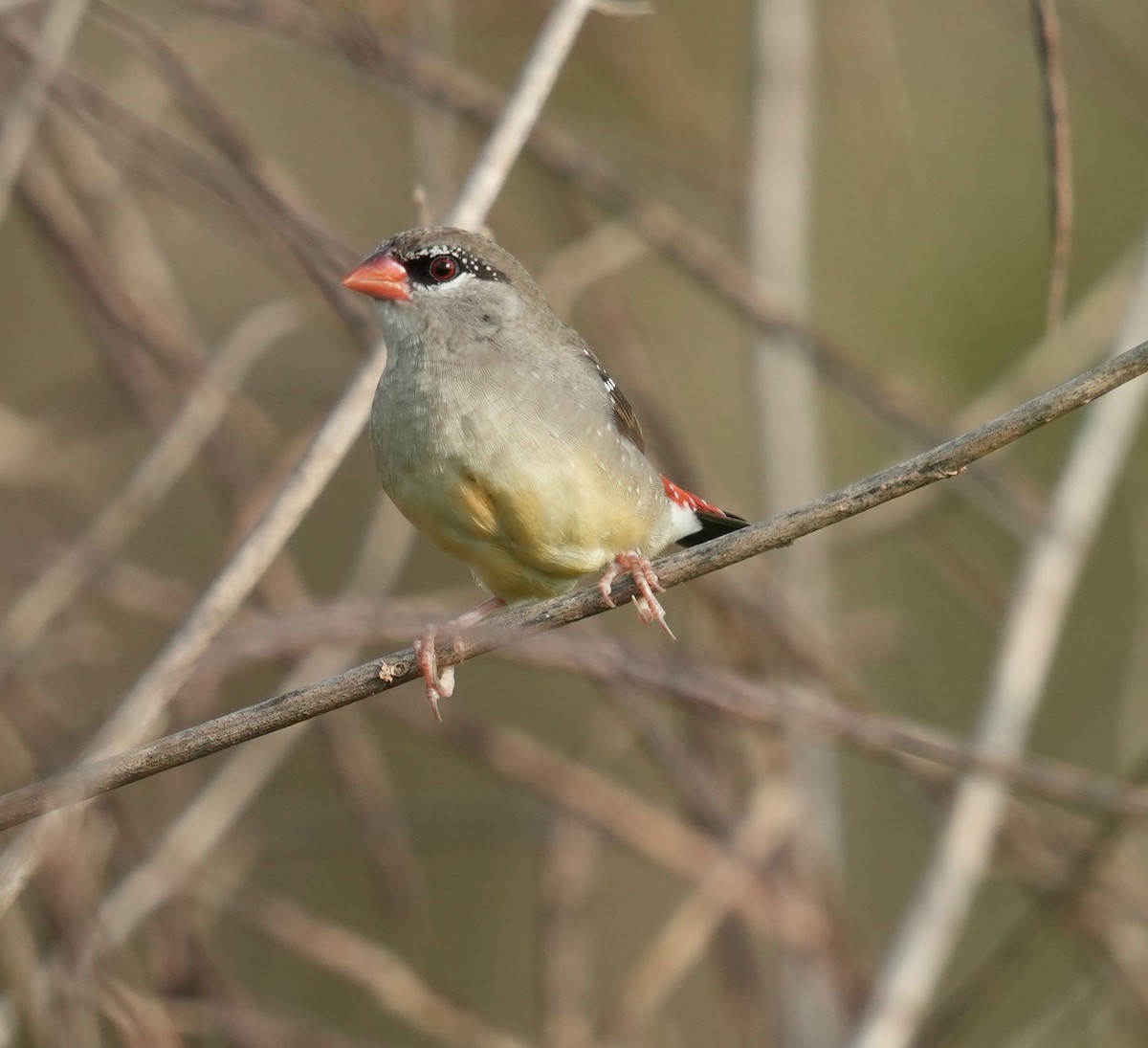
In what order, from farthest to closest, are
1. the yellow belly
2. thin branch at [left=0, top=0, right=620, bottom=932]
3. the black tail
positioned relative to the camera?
the black tail < the yellow belly < thin branch at [left=0, top=0, right=620, bottom=932]

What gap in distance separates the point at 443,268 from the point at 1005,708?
1.88 m

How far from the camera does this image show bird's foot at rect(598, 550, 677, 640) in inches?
91.1

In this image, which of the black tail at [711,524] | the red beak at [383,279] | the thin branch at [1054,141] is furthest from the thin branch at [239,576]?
the black tail at [711,524]

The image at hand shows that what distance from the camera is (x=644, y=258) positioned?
771cm

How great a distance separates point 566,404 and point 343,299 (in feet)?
1.96

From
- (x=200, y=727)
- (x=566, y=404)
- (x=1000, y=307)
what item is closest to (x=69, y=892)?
(x=200, y=727)

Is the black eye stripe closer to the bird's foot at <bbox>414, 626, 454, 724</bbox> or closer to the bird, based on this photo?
the bird

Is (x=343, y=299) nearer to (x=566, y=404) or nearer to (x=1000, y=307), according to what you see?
(x=566, y=404)

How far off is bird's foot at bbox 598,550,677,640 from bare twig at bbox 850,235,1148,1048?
107cm

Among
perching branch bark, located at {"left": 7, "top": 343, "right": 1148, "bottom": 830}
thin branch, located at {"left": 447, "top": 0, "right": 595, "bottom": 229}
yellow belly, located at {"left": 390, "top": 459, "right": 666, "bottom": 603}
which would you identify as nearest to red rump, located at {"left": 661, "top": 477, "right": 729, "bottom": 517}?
yellow belly, located at {"left": 390, "top": 459, "right": 666, "bottom": 603}

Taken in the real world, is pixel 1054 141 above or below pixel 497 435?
above

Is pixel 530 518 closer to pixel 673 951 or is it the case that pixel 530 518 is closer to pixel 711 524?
pixel 711 524

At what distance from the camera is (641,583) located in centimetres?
259

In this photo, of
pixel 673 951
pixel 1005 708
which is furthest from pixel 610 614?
pixel 1005 708
